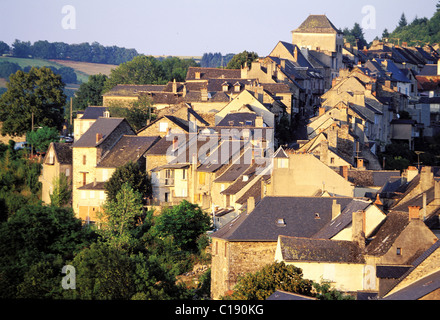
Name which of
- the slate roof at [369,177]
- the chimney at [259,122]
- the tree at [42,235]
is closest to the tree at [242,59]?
the chimney at [259,122]

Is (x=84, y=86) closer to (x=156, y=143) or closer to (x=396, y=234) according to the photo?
(x=156, y=143)

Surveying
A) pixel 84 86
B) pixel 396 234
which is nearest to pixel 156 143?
pixel 396 234

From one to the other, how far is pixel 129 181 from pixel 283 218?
1891 cm

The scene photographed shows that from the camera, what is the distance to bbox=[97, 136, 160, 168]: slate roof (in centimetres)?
6212

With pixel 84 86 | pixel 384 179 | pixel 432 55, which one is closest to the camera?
pixel 384 179

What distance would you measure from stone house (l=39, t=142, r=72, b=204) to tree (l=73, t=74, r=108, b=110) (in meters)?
24.9

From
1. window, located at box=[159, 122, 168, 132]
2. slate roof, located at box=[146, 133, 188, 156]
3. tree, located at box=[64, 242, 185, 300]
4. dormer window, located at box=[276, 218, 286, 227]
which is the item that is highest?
window, located at box=[159, 122, 168, 132]

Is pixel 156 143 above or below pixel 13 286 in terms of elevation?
above

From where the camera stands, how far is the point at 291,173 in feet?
153

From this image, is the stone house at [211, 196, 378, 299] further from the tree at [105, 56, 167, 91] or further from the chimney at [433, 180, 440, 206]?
the tree at [105, 56, 167, 91]

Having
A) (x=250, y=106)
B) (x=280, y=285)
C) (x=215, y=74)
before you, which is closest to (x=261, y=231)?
(x=280, y=285)

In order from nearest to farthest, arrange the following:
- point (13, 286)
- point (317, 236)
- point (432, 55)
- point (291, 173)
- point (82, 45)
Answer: point (317, 236), point (13, 286), point (291, 173), point (432, 55), point (82, 45)

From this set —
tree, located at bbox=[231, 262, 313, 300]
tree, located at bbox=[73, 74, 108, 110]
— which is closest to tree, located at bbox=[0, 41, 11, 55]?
tree, located at bbox=[73, 74, 108, 110]
